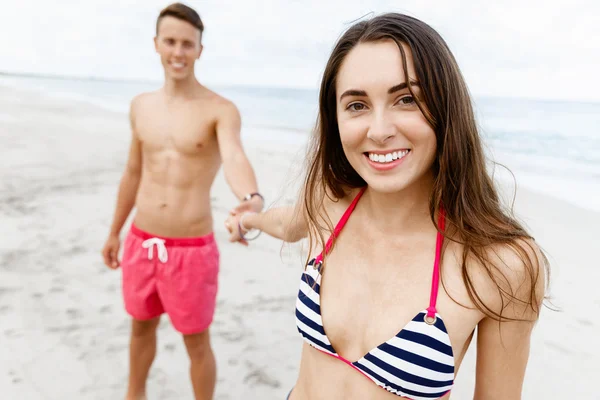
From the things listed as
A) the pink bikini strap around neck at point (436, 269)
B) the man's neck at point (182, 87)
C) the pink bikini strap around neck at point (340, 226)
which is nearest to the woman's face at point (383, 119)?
the pink bikini strap around neck at point (436, 269)

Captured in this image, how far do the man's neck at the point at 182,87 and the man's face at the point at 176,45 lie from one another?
0.11ft

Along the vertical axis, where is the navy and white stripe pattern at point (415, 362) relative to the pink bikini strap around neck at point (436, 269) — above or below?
below

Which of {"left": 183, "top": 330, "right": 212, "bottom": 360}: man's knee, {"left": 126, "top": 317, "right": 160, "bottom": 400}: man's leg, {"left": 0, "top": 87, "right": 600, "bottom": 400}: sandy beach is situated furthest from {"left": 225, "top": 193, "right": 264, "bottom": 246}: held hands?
{"left": 126, "top": 317, "right": 160, "bottom": 400}: man's leg

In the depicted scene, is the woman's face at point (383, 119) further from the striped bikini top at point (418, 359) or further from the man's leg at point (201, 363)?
the man's leg at point (201, 363)

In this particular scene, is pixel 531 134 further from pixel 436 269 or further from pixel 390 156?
pixel 390 156

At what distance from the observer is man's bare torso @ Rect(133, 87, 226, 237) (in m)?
2.81

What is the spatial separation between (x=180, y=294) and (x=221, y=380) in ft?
3.48

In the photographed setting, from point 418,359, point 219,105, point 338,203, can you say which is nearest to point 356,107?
point 338,203

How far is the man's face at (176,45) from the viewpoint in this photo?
2744mm

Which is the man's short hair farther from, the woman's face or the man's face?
the woman's face

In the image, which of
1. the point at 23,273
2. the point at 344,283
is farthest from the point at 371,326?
the point at 23,273

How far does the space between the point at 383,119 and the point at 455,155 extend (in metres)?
0.23

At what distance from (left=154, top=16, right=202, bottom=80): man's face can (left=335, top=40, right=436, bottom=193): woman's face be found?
61.0 inches

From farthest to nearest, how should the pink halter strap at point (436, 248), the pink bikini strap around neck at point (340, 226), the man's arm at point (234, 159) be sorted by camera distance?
the man's arm at point (234, 159) < the pink bikini strap around neck at point (340, 226) < the pink halter strap at point (436, 248)
